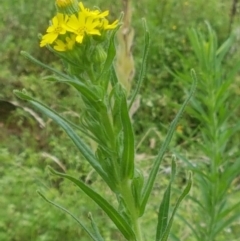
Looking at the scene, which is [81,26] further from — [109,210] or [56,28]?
[109,210]

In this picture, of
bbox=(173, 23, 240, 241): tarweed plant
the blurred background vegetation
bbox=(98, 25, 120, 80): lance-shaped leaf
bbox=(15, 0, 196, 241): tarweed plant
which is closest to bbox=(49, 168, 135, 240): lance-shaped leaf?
bbox=(15, 0, 196, 241): tarweed plant

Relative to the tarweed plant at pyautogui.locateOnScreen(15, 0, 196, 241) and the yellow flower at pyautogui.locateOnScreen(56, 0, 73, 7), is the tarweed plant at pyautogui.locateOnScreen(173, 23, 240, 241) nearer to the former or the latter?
the tarweed plant at pyautogui.locateOnScreen(15, 0, 196, 241)

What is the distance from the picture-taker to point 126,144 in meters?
0.84

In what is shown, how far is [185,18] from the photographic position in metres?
4.61

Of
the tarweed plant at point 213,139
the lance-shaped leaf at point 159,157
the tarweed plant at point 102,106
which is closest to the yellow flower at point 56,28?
the tarweed plant at point 102,106

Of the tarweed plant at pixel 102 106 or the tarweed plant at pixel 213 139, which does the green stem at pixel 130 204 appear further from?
the tarweed plant at pixel 213 139

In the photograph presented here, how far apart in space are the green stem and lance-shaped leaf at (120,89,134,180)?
0.05ft

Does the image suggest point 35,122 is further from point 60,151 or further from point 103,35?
point 103,35

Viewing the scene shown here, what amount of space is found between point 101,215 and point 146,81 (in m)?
1.68

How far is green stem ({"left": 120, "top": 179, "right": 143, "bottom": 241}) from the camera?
2.84 ft

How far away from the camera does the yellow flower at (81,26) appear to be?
761mm

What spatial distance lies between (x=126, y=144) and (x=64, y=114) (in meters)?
A: 2.31

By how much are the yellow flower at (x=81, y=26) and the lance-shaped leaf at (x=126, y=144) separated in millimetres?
101

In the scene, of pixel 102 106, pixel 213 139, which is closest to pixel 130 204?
pixel 102 106
